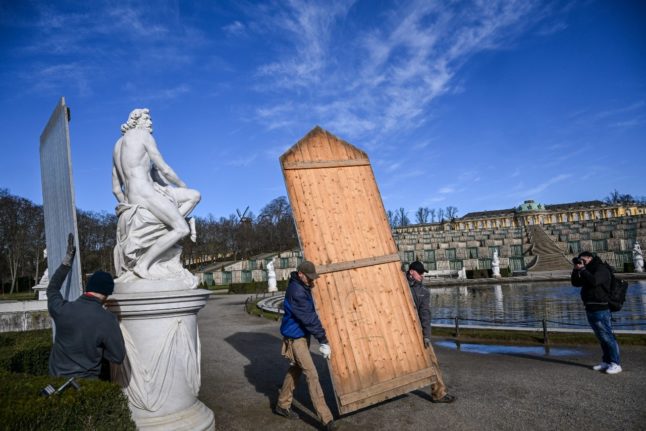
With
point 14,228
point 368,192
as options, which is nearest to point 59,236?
point 368,192

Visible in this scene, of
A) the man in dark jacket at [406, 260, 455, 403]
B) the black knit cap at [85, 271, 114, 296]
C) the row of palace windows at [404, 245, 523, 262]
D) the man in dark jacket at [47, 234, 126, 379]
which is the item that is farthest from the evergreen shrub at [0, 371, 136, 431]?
the row of palace windows at [404, 245, 523, 262]

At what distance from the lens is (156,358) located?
4668 mm

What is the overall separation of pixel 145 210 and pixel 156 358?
177 cm

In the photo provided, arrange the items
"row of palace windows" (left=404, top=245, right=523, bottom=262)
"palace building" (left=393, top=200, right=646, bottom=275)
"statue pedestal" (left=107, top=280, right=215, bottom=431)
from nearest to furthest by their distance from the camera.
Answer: "statue pedestal" (left=107, top=280, right=215, bottom=431)
"palace building" (left=393, top=200, right=646, bottom=275)
"row of palace windows" (left=404, top=245, right=523, bottom=262)

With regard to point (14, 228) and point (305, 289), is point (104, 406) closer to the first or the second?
point (305, 289)

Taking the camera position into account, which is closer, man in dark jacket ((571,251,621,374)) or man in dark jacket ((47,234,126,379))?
man in dark jacket ((47,234,126,379))

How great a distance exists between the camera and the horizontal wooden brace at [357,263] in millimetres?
5707

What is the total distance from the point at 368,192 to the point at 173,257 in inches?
122

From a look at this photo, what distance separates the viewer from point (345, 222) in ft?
20.2

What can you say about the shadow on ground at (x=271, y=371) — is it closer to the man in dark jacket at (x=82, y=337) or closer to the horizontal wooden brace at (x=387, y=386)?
the horizontal wooden brace at (x=387, y=386)

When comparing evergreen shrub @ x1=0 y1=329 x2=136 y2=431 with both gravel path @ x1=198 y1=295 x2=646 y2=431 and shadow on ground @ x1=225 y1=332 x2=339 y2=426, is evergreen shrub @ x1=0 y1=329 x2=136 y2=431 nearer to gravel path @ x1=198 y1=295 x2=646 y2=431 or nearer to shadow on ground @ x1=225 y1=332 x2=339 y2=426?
gravel path @ x1=198 y1=295 x2=646 y2=431

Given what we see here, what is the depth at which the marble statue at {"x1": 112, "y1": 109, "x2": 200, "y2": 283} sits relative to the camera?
16.5ft

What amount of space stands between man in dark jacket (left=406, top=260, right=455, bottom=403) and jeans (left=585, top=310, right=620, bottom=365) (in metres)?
2.98

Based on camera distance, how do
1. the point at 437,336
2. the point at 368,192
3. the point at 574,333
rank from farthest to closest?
the point at 437,336
the point at 574,333
the point at 368,192
